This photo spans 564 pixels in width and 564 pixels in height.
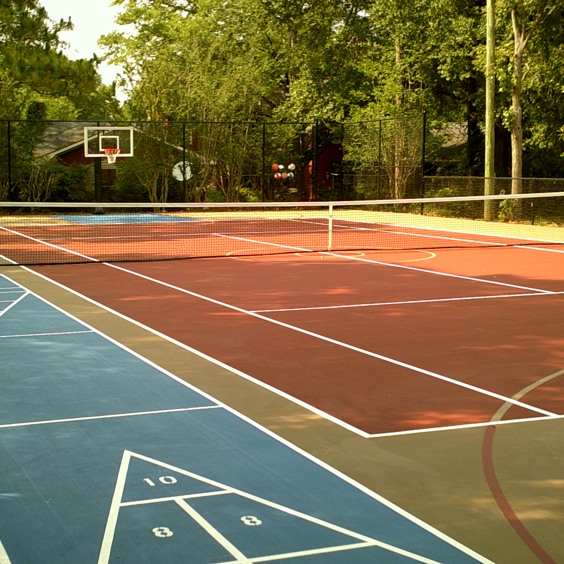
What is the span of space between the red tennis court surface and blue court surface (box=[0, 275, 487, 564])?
1.12 meters

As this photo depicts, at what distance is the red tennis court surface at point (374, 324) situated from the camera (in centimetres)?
877

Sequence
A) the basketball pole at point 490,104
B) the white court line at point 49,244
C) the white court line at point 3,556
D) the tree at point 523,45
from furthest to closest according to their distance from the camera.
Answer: the tree at point 523,45 < the basketball pole at point 490,104 < the white court line at point 49,244 < the white court line at point 3,556

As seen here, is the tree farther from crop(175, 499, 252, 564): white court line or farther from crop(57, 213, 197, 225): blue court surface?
crop(175, 499, 252, 564): white court line

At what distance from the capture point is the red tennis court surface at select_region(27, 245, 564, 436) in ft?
28.8

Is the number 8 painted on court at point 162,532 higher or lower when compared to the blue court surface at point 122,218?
lower

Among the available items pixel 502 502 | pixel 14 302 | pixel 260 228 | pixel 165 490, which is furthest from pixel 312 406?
pixel 260 228

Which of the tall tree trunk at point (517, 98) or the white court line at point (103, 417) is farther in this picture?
the tall tree trunk at point (517, 98)

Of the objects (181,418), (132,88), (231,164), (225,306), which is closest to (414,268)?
(225,306)

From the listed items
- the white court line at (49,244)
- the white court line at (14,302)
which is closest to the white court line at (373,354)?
the white court line at (14,302)

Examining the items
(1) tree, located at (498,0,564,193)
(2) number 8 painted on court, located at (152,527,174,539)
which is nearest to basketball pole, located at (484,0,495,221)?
(1) tree, located at (498,0,564,193)

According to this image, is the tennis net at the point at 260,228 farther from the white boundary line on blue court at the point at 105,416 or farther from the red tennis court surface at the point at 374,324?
the white boundary line on blue court at the point at 105,416

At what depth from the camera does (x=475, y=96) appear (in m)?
39.6

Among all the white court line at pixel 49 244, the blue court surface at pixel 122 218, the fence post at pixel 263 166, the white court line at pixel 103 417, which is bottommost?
the white court line at pixel 103 417

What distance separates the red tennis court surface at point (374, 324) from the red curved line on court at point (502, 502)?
60 cm
